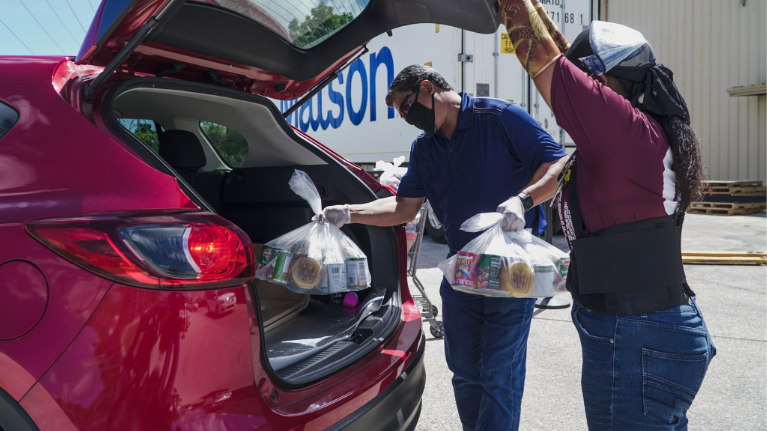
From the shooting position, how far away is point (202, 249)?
4.68 ft

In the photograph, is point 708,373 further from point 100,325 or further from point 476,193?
point 100,325

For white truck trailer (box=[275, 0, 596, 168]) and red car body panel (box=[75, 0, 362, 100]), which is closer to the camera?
red car body panel (box=[75, 0, 362, 100])

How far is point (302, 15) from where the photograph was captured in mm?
2332

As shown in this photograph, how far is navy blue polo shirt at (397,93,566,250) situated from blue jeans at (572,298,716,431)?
2.73 ft

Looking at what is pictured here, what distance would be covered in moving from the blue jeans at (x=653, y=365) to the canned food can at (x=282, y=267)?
120 centimetres

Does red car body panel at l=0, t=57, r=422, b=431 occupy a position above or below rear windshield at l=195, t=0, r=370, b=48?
below

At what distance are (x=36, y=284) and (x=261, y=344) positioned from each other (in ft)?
1.91

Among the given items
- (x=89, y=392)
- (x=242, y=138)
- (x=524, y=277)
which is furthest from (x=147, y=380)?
(x=242, y=138)

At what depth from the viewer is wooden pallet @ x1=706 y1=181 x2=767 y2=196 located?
12039 millimetres

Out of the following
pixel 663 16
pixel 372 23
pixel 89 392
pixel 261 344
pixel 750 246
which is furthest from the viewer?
pixel 663 16

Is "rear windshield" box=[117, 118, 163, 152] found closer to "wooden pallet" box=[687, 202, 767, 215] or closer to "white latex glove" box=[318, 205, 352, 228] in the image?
"white latex glove" box=[318, 205, 352, 228]

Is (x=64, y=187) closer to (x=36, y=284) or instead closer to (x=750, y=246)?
(x=36, y=284)

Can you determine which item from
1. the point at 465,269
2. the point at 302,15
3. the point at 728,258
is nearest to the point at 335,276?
the point at 465,269

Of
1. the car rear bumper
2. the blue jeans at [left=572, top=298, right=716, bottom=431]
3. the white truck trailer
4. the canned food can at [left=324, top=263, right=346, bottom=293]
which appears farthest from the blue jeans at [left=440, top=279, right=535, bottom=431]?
the white truck trailer
